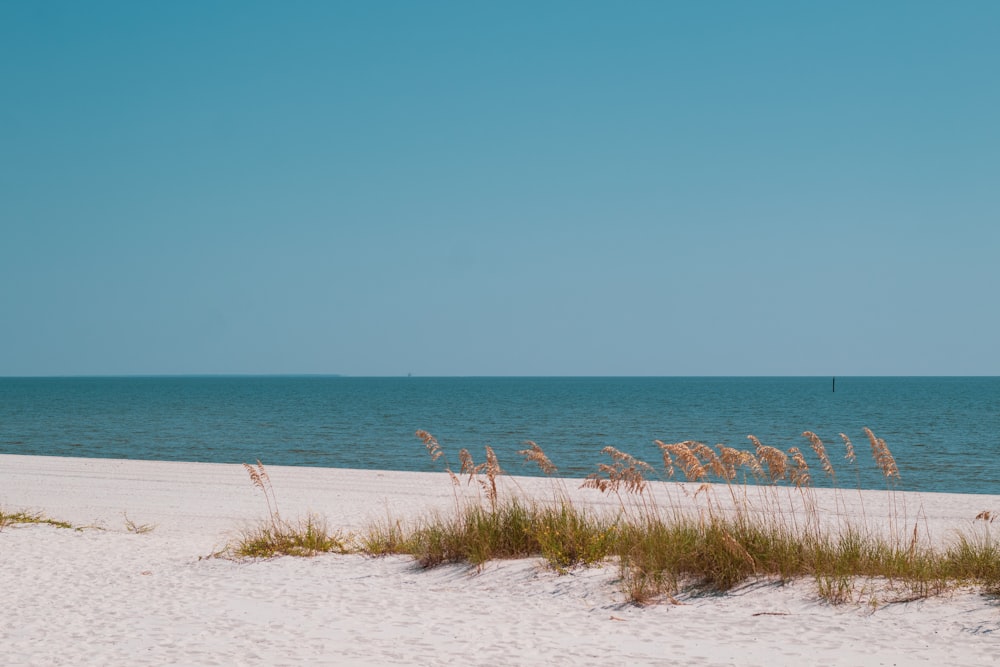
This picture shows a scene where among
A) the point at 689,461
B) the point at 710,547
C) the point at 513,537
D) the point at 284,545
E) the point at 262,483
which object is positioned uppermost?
the point at 689,461

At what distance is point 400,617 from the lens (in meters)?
7.10

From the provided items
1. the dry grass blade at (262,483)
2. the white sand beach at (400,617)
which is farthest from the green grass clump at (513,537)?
the dry grass blade at (262,483)

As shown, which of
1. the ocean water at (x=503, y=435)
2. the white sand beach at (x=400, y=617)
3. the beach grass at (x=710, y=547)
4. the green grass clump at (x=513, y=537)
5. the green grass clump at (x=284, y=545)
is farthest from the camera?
the ocean water at (x=503, y=435)

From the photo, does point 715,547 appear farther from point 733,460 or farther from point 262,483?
point 262,483

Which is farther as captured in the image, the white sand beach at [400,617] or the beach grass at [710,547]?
the beach grass at [710,547]

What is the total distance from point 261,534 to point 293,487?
1070 centimetres

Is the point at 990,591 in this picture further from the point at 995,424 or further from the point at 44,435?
the point at 995,424

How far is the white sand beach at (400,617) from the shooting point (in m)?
5.97

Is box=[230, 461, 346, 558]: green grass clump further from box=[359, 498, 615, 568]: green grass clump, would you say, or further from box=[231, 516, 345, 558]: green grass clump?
box=[359, 498, 615, 568]: green grass clump

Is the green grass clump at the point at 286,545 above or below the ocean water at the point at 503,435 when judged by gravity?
above

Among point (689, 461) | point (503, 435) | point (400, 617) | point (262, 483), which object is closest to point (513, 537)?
point (400, 617)

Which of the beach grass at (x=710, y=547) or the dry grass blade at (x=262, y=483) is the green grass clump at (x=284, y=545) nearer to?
the dry grass blade at (x=262, y=483)

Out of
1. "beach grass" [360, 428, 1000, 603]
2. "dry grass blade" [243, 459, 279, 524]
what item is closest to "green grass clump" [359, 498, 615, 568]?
"beach grass" [360, 428, 1000, 603]

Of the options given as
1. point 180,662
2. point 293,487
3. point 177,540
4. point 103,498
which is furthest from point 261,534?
point 293,487
